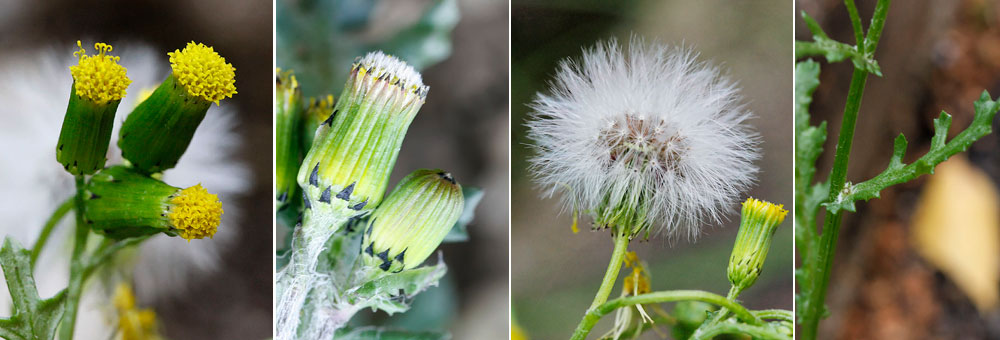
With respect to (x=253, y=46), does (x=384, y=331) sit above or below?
below

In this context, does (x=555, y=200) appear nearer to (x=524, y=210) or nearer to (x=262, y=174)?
(x=524, y=210)

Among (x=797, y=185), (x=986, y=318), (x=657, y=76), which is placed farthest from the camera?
(x=986, y=318)

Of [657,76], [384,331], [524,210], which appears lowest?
[384,331]

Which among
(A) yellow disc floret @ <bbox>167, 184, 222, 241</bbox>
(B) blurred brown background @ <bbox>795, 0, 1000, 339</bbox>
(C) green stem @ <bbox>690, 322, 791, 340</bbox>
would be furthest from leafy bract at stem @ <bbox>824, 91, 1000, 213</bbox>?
(A) yellow disc floret @ <bbox>167, 184, 222, 241</bbox>

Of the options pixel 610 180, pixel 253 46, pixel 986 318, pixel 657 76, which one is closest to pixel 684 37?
pixel 657 76

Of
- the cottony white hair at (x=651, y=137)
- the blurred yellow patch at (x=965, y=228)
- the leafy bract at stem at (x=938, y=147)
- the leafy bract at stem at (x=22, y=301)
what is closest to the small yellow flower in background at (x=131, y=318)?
the leafy bract at stem at (x=22, y=301)

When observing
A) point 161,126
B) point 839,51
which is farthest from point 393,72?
point 839,51

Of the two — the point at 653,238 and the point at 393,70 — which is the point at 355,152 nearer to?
the point at 393,70
